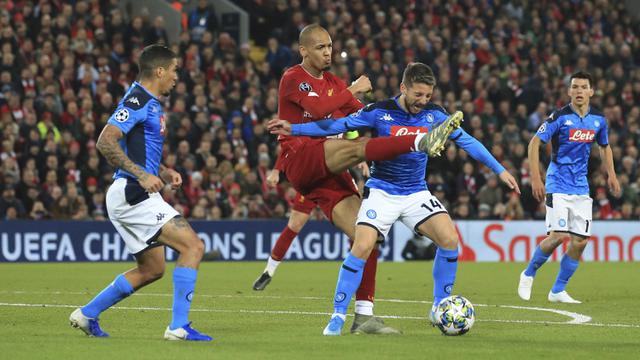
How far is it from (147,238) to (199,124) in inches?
591

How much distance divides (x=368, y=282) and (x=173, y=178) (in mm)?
1907

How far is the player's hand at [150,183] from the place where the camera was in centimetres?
873

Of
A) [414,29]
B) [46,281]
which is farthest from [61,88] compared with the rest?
[414,29]

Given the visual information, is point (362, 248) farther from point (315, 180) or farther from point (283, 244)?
point (283, 244)

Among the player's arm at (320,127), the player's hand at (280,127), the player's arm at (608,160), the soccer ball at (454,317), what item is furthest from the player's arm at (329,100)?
the player's arm at (608,160)

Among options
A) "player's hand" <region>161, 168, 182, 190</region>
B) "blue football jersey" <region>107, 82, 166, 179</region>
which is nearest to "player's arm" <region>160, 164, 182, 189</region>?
"player's hand" <region>161, 168, 182, 190</region>

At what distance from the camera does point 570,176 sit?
14.0 meters

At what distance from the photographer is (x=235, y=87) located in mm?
25172

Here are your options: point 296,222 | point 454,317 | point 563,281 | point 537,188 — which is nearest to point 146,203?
point 454,317

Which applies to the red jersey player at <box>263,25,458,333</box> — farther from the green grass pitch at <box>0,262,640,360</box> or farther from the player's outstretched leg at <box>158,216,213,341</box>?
the player's outstretched leg at <box>158,216,213,341</box>

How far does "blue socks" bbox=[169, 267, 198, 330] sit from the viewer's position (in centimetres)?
894

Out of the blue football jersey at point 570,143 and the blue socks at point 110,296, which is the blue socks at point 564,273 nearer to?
the blue football jersey at point 570,143

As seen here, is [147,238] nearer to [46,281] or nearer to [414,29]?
[46,281]

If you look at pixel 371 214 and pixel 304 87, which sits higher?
pixel 304 87
